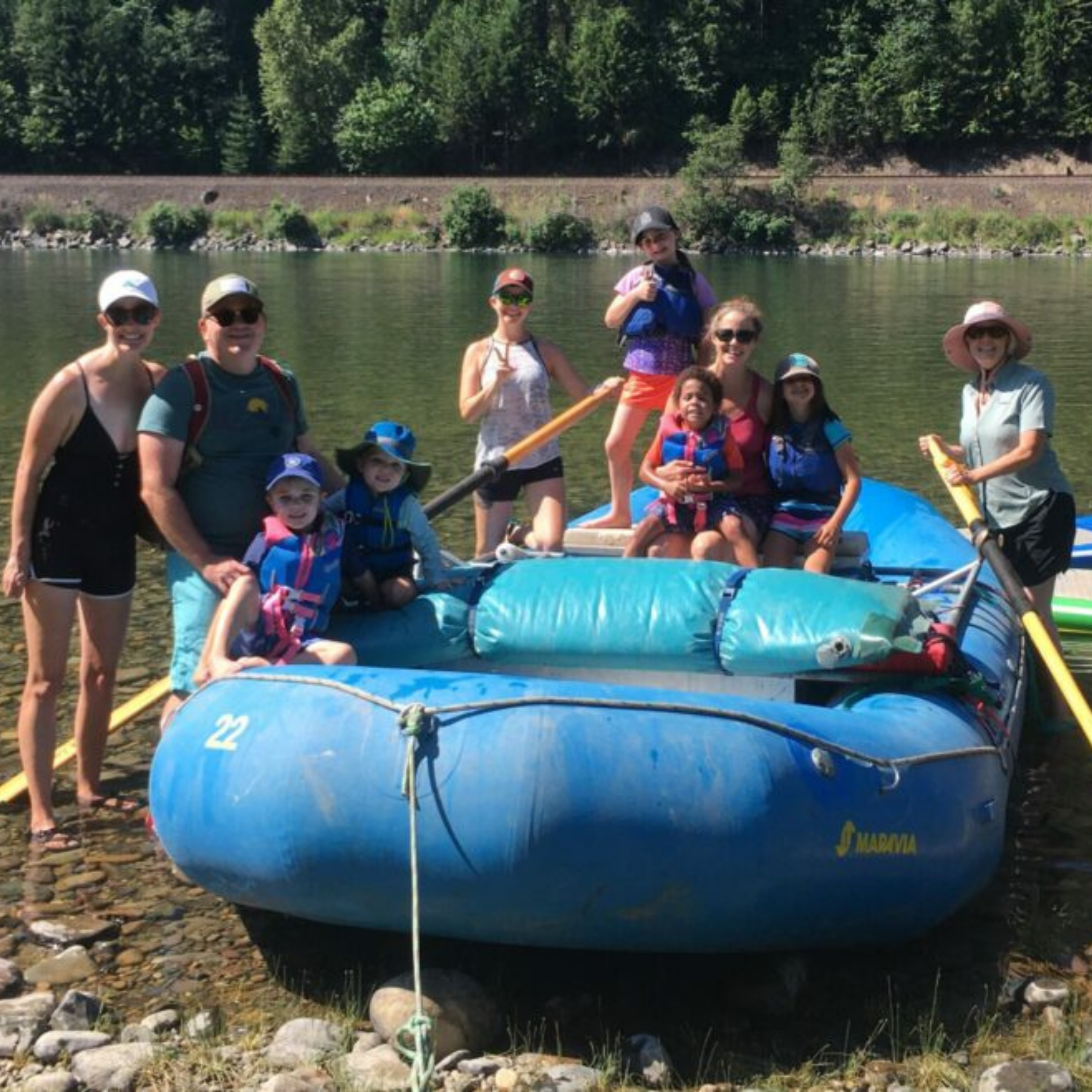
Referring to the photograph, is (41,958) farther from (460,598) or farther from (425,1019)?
(460,598)

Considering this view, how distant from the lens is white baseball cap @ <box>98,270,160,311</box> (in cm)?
516

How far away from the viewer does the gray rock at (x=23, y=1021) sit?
4234mm

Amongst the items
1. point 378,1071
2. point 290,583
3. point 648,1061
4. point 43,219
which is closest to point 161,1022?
point 378,1071

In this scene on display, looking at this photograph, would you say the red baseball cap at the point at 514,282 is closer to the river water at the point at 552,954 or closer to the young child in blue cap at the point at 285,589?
the young child in blue cap at the point at 285,589

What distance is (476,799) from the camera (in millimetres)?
4148

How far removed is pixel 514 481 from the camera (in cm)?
749

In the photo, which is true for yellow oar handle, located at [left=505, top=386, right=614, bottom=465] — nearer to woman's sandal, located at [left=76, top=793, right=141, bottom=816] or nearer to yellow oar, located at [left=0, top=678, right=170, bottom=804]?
yellow oar, located at [left=0, top=678, right=170, bottom=804]

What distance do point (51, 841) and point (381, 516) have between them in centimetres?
167

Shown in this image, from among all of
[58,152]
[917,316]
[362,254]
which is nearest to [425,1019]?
[917,316]

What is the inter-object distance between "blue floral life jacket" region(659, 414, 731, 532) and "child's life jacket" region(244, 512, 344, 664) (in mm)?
1710

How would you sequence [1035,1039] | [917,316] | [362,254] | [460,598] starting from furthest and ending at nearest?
[362,254]
[917,316]
[460,598]
[1035,1039]

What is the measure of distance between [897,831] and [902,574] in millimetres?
2446

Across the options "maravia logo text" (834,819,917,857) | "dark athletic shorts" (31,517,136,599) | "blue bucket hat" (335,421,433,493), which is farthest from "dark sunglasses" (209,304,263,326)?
"maravia logo text" (834,819,917,857)

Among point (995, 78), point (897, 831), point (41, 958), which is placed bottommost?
point (41, 958)
